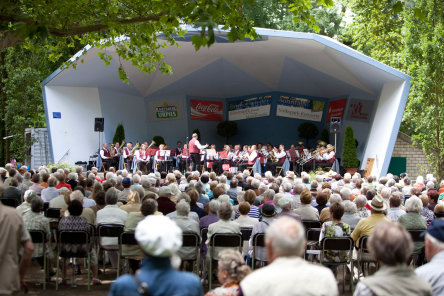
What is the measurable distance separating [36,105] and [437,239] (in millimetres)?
23046

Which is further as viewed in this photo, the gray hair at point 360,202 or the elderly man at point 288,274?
the gray hair at point 360,202

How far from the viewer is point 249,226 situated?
7.09 metres

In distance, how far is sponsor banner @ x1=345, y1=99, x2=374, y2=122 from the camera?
22.0m

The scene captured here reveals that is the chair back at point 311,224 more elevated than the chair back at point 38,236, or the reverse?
the chair back at point 311,224

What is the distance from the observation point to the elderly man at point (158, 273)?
8.83 ft

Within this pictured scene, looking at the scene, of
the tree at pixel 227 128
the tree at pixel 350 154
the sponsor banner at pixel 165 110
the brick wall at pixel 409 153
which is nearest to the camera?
the tree at pixel 350 154

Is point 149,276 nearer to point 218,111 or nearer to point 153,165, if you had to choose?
point 153,165

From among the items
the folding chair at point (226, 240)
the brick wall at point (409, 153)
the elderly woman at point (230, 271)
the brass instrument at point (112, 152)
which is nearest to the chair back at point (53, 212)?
the folding chair at point (226, 240)

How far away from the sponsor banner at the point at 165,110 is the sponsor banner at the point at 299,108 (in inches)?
174

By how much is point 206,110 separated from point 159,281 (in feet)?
77.5

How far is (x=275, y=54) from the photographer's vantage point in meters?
22.2

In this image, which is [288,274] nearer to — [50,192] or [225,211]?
[225,211]

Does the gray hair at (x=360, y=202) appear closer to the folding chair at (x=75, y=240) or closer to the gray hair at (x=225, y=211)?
the gray hair at (x=225, y=211)

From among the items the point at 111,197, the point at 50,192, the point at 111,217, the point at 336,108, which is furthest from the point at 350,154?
the point at 111,217
